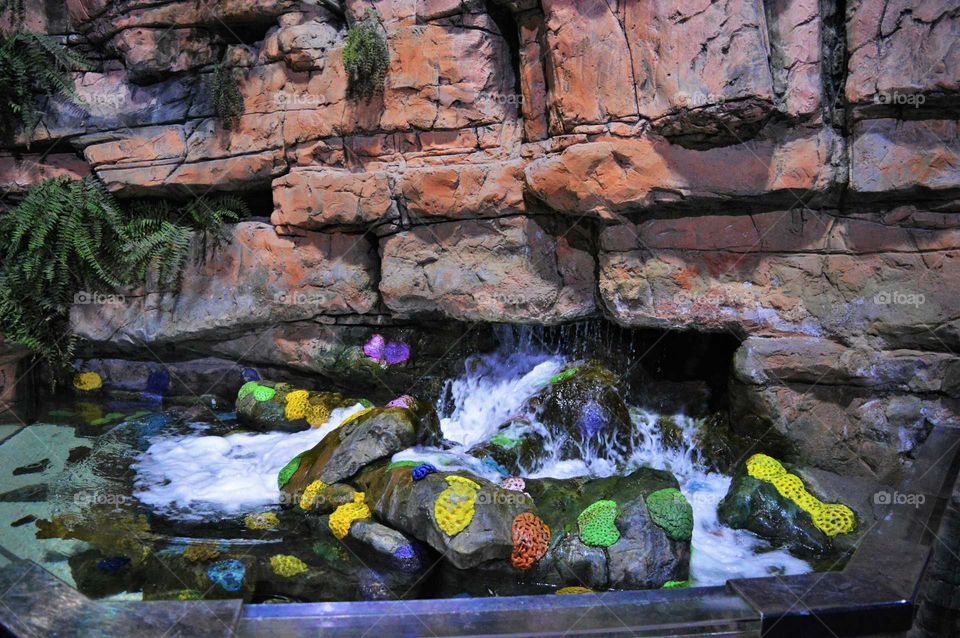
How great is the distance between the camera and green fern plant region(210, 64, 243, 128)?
712 centimetres

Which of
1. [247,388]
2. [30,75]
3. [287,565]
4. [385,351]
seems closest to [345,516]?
[287,565]

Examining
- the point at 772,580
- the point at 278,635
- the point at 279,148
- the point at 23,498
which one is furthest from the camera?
the point at 279,148

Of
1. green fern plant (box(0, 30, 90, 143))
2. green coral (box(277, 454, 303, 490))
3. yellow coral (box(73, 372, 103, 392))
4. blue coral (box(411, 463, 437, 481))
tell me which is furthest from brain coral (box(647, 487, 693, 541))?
green fern plant (box(0, 30, 90, 143))

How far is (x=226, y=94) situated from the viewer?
7129 mm

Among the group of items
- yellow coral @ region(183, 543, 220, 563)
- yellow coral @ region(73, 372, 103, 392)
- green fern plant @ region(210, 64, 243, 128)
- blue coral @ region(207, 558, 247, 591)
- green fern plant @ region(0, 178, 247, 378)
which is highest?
green fern plant @ region(210, 64, 243, 128)

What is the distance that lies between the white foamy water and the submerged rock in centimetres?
377

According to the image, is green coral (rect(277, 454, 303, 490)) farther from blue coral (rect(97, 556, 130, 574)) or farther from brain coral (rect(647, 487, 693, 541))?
brain coral (rect(647, 487, 693, 541))

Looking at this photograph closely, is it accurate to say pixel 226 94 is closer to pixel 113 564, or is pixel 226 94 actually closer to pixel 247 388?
pixel 247 388

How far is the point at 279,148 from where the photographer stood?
7.19 meters

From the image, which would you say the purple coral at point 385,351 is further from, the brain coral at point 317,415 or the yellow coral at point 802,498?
the yellow coral at point 802,498

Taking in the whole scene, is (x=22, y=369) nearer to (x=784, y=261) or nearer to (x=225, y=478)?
(x=225, y=478)

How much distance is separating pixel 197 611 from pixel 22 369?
6.01 metres

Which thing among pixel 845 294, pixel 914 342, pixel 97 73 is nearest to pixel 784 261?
pixel 845 294

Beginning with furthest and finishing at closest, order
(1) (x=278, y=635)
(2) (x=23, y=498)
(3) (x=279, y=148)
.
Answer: (3) (x=279, y=148) → (2) (x=23, y=498) → (1) (x=278, y=635)
